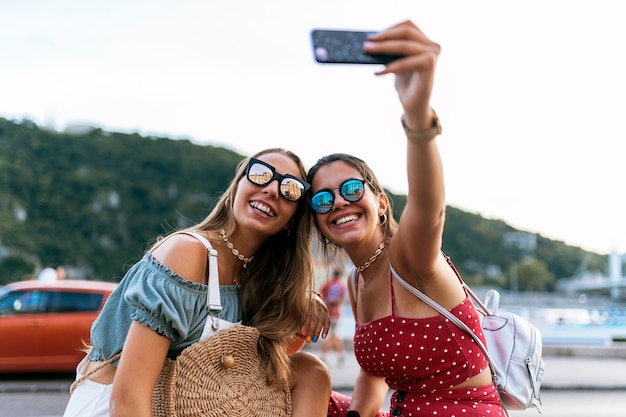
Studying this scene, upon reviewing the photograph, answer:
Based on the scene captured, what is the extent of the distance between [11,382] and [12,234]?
7158 centimetres

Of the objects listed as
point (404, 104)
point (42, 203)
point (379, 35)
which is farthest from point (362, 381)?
point (42, 203)

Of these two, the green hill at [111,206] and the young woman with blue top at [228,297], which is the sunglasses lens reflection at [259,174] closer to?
the young woman with blue top at [228,297]

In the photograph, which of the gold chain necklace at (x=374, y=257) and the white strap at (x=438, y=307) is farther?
the gold chain necklace at (x=374, y=257)

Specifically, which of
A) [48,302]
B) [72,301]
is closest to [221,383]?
[72,301]

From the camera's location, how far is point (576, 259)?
144750mm

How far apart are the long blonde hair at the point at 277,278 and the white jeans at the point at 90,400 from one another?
0.60 meters

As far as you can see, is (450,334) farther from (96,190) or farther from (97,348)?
(96,190)

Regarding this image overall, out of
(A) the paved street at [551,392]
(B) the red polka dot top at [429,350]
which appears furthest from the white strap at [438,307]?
(A) the paved street at [551,392]

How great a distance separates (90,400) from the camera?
2330 millimetres

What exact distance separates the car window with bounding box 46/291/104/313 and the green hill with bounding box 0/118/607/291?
5884 cm

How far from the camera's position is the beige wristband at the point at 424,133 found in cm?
186

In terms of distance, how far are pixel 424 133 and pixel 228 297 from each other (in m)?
1.11

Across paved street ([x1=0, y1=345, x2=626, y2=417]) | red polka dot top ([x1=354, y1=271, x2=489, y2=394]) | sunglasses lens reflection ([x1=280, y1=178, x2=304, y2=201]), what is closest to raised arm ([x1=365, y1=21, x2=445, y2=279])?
red polka dot top ([x1=354, y1=271, x2=489, y2=394])

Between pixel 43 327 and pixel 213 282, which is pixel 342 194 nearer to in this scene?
pixel 213 282
